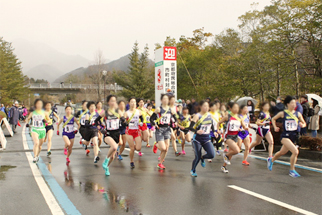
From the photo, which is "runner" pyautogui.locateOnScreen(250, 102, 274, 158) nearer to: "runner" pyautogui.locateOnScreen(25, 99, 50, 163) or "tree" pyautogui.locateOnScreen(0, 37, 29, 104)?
"runner" pyautogui.locateOnScreen(25, 99, 50, 163)

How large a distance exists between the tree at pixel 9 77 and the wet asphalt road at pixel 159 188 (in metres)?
45.8

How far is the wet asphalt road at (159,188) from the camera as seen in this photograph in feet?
16.1

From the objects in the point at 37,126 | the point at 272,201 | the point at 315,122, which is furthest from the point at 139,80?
the point at 272,201

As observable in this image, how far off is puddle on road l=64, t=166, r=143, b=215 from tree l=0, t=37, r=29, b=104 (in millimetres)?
46918

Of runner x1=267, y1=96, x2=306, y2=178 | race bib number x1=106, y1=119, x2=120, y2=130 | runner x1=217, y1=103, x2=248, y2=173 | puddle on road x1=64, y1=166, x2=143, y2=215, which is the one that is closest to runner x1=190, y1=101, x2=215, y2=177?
runner x1=217, y1=103, x2=248, y2=173

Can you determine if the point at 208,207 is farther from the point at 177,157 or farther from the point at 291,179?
the point at 177,157

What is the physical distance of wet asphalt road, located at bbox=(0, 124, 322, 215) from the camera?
16.1ft

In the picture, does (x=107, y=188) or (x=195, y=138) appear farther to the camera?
(x=195, y=138)

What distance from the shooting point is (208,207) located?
4941 millimetres

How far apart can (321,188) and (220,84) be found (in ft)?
81.0

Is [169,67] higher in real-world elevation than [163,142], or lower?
higher

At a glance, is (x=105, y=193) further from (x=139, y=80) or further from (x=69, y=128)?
(x=139, y=80)

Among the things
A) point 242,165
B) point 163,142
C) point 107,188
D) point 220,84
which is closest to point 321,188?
point 242,165

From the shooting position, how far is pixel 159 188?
20.2 feet
